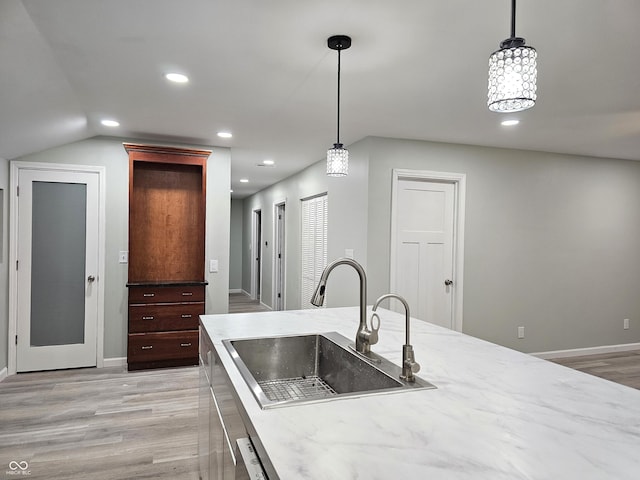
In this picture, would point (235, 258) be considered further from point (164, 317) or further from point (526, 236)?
point (526, 236)

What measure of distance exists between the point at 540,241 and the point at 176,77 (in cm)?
420

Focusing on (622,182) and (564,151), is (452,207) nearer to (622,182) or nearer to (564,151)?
(564,151)

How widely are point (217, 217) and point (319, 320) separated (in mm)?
2620

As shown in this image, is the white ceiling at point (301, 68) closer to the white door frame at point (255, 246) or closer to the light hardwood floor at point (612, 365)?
the light hardwood floor at point (612, 365)

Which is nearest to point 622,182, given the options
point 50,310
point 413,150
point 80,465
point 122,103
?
point 413,150

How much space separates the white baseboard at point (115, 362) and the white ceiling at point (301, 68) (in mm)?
2156

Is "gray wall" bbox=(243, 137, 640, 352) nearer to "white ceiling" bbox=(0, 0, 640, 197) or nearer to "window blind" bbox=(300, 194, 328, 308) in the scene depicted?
"white ceiling" bbox=(0, 0, 640, 197)

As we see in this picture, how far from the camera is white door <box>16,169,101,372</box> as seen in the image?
3979 millimetres

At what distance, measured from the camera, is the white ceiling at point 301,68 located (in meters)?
1.87

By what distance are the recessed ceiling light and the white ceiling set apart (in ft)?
0.21

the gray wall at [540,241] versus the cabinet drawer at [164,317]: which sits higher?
the gray wall at [540,241]

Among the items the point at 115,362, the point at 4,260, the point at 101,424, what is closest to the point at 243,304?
the point at 115,362

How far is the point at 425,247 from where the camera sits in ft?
14.3

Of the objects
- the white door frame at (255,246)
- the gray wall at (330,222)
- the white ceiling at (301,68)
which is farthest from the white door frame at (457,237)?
the white door frame at (255,246)
